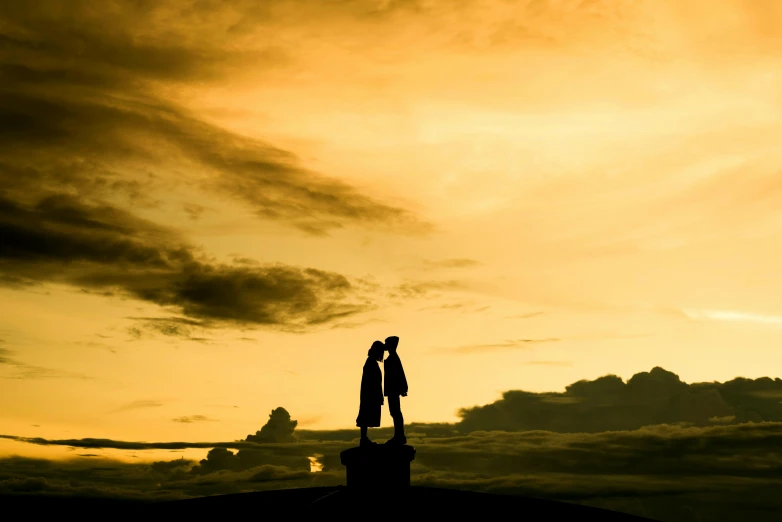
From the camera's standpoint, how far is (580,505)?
33.1m

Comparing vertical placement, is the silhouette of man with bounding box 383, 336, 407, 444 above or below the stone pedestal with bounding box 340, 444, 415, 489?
above

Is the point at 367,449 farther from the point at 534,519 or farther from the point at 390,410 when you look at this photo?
the point at 534,519

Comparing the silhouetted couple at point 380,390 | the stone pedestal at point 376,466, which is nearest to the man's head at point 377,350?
the silhouetted couple at point 380,390

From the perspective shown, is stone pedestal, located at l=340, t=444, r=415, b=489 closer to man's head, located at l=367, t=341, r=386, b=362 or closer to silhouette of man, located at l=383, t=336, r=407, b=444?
silhouette of man, located at l=383, t=336, r=407, b=444

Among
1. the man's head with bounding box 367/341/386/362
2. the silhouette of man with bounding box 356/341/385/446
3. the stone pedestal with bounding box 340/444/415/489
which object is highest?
the man's head with bounding box 367/341/386/362

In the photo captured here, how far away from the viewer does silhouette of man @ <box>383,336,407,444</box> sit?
28.0m

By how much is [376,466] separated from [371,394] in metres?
2.25

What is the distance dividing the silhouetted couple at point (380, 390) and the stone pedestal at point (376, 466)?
0.30 meters

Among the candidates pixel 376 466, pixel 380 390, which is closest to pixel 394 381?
pixel 380 390

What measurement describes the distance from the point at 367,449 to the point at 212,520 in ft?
17.8

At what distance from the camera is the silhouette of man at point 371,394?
91.5 ft

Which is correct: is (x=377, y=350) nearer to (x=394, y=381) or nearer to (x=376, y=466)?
(x=394, y=381)

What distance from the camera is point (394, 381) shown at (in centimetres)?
2803

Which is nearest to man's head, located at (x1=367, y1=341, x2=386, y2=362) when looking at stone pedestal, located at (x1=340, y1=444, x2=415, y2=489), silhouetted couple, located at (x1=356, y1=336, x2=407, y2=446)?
silhouetted couple, located at (x1=356, y1=336, x2=407, y2=446)
